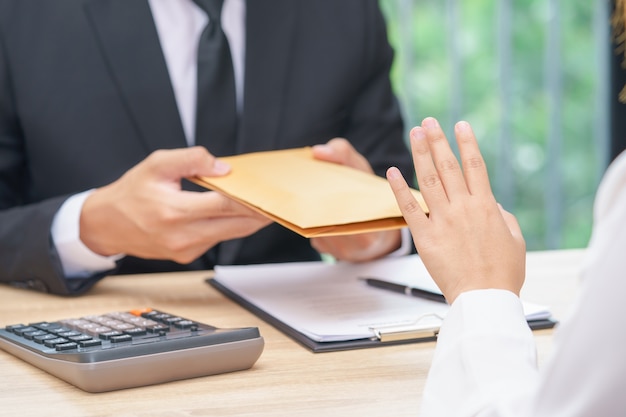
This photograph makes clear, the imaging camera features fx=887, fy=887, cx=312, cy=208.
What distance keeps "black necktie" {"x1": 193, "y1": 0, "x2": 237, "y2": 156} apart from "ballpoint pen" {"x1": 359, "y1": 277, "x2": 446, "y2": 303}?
18.8 inches

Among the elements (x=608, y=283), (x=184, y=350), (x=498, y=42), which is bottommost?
(x=498, y=42)

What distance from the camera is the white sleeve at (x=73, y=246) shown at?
4.17 feet

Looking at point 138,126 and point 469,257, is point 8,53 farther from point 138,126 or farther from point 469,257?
point 469,257

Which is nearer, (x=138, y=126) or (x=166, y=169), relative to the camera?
(x=166, y=169)

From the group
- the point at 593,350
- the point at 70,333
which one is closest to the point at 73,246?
the point at 70,333

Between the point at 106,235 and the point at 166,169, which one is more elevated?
the point at 166,169

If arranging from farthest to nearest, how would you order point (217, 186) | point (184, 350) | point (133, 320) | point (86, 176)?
point (86, 176)
point (217, 186)
point (133, 320)
point (184, 350)

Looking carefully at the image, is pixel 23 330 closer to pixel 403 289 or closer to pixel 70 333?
pixel 70 333

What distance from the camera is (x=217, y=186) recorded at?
110 cm

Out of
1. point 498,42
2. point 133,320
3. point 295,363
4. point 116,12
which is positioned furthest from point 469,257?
point 498,42

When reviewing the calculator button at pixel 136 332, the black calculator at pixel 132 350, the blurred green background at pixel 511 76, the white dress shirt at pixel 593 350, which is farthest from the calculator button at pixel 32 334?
the blurred green background at pixel 511 76

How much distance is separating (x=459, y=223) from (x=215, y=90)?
85cm

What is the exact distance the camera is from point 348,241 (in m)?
1.32

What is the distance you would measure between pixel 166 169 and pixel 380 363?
0.46m
